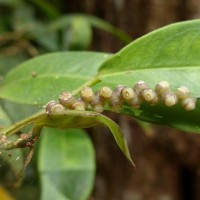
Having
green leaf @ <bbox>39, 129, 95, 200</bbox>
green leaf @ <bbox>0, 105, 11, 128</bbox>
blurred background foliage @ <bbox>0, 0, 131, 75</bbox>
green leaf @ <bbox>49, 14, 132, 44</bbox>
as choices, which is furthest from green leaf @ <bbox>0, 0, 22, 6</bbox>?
green leaf @ <bbox>0, 105, 11, 128</bbox>

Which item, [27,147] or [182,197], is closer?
[27,147]

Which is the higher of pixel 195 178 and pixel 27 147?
pixel 27 147

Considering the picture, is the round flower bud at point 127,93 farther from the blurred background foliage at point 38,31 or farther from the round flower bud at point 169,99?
the blurred background foliage at point 38,31

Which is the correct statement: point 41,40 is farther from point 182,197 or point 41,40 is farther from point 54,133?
point 182,197

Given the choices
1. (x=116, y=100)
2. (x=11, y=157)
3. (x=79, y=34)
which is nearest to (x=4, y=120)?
(x=11, y=157)

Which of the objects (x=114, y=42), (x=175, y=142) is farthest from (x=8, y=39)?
(x=175, y=142)

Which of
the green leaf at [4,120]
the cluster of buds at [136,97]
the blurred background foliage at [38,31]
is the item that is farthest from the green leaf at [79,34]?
the cluster of buds at [136,97]
